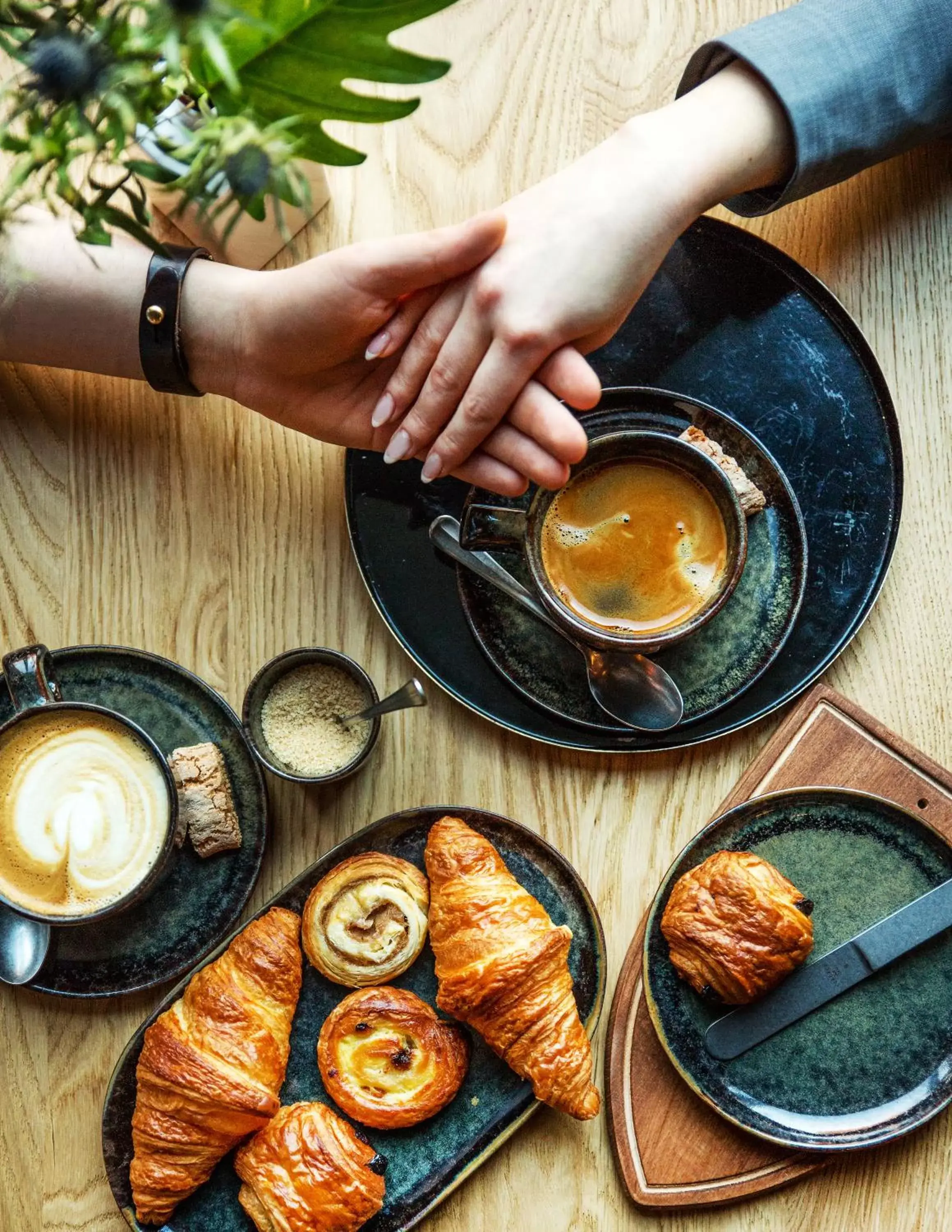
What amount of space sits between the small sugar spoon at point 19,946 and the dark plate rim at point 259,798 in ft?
0.10

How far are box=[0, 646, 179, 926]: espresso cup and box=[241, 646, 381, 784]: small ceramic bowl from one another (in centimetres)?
14

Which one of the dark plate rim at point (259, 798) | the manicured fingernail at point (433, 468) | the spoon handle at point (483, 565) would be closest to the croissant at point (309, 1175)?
the dark plate rim at point (259, 798)

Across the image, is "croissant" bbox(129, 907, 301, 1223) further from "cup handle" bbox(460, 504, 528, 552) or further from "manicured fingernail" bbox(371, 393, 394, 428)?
"manicured fingernail" bbox(371, 393, 394, 428)

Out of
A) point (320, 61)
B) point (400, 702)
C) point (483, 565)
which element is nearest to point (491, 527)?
point (483, 565)

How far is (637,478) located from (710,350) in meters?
0.22

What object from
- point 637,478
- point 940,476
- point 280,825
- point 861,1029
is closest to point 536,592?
point 637,478

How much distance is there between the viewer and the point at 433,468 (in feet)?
4.48

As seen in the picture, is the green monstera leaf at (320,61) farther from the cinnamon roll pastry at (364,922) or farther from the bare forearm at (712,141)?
the cinnamon roll pastry at (364,922)

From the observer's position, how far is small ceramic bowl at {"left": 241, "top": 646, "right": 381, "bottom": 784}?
4.75ft

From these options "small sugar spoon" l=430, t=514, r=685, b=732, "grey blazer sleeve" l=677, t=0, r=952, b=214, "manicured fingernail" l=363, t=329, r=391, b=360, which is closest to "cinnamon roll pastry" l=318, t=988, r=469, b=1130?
"small sugar spoon" l=430, t=514, r=685, b=732

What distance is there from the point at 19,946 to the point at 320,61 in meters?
1.24

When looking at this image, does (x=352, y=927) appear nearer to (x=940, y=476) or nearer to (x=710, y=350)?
(x=710, y=350)

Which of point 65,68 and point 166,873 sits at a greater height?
point 65,68

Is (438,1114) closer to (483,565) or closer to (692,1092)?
(692,1092)
